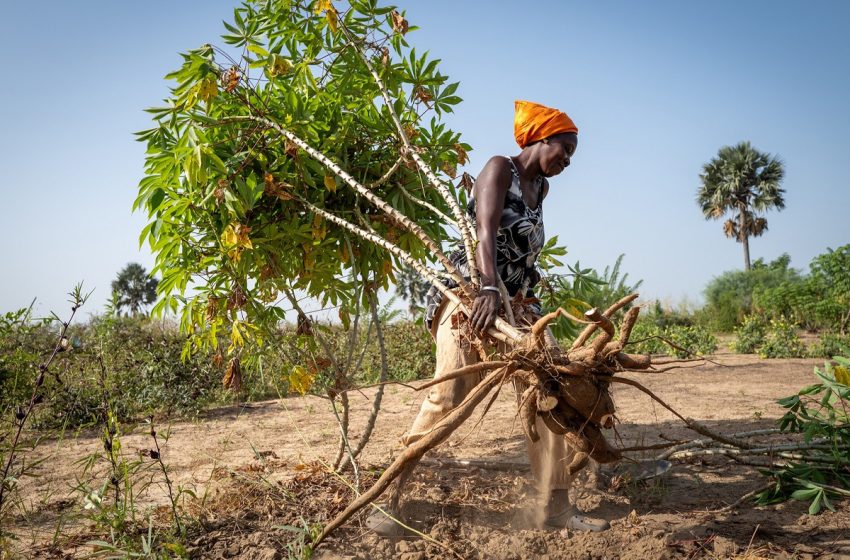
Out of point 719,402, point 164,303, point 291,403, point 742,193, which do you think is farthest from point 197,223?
point 742,193

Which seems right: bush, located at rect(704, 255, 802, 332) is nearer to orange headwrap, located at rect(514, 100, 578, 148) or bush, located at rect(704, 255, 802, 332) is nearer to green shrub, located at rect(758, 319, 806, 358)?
green shrub, located at rect(758, 319, 806, 358)

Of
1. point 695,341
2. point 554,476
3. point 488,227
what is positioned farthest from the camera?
point 695,341

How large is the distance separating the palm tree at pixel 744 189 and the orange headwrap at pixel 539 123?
1182 inches

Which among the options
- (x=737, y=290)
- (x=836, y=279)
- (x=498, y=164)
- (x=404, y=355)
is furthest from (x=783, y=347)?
(x=737, y=290)

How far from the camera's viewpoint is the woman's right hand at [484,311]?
2.35 m

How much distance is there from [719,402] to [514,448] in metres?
2.66

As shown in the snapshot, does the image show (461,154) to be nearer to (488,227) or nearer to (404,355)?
(488,227)

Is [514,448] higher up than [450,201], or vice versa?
[450,201]

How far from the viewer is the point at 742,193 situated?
98.2ft

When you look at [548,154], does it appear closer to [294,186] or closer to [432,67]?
[432,67]

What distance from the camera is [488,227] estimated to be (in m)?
2.57

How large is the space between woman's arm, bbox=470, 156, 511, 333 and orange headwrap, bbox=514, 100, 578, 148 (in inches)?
9.2

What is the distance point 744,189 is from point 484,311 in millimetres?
32203

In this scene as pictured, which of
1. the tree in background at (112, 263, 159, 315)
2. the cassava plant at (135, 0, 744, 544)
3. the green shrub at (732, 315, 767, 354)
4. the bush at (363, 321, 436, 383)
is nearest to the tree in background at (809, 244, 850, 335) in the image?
the green shrub at (732, 315, 767, 354)
